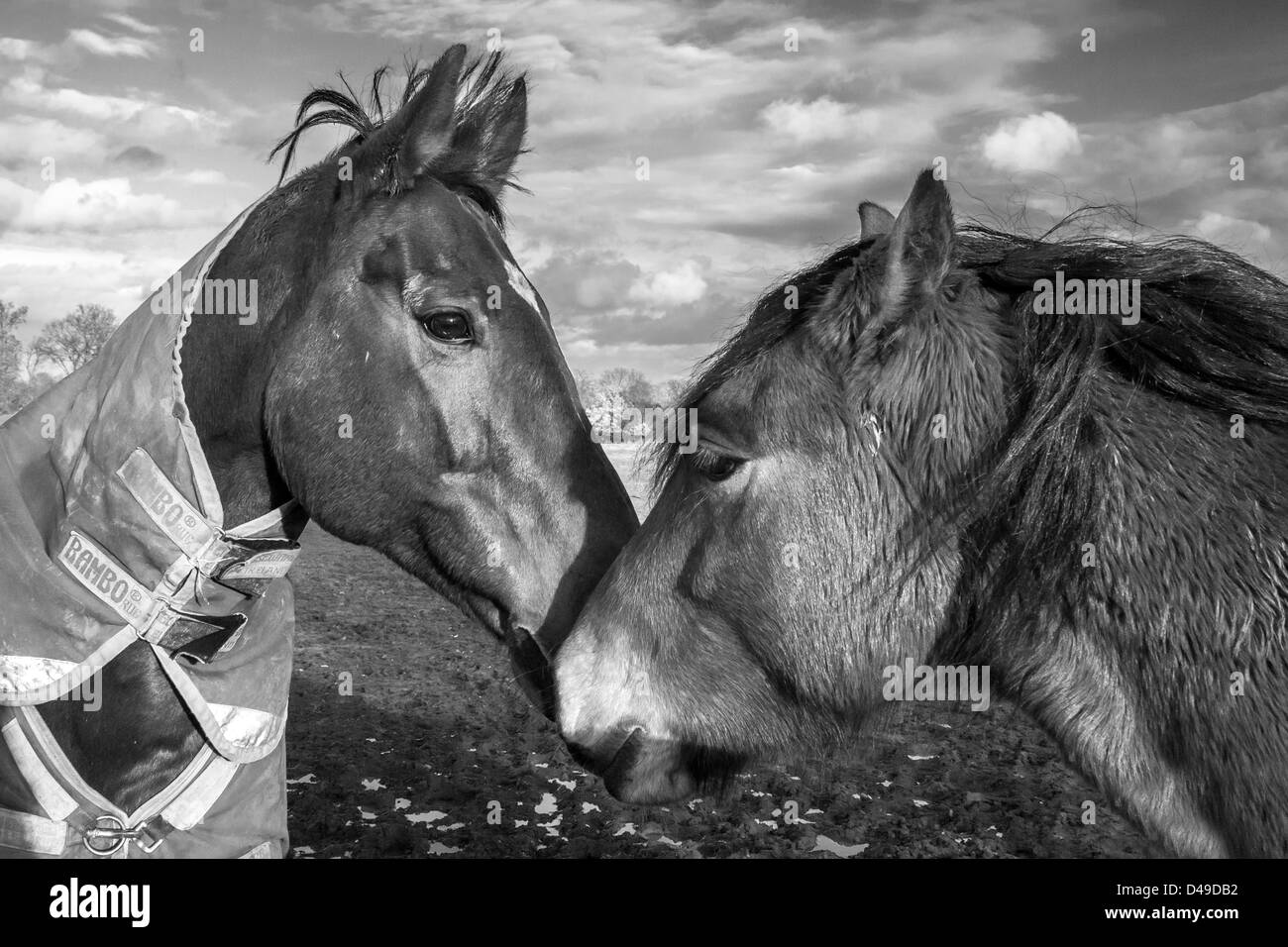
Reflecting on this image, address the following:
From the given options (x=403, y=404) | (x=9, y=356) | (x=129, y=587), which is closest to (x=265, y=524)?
(x=129, y=587)

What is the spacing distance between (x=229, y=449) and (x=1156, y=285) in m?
2.83

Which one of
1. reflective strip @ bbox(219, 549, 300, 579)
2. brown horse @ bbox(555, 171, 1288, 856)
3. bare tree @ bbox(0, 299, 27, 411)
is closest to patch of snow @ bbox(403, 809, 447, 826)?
reflective strip @ bbox(219, 549, 300, 579)

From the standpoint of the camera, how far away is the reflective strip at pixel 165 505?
9.18 feet

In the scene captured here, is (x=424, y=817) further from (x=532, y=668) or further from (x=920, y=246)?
(x=920, y=246)

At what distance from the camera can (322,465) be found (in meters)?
3.03

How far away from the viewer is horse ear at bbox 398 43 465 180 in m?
3.07

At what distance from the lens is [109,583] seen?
110 inches

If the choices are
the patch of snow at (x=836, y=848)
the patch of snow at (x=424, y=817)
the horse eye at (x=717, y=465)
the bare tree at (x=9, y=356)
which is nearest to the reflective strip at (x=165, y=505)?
the horse eye at (x=717, y=465)

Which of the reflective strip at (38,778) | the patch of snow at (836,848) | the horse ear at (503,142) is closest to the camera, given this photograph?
the reflective strip at (38,778)

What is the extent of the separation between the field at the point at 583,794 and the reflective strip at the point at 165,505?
2.33 meters

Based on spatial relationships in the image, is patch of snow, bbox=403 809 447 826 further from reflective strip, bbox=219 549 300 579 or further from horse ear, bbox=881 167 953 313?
horse ear, bbox=881 167 953 313

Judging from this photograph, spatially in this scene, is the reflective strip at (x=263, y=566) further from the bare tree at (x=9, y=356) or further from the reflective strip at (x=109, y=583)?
the bare tree at (x=9, y=356)

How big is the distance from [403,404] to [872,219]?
5.70 feet
